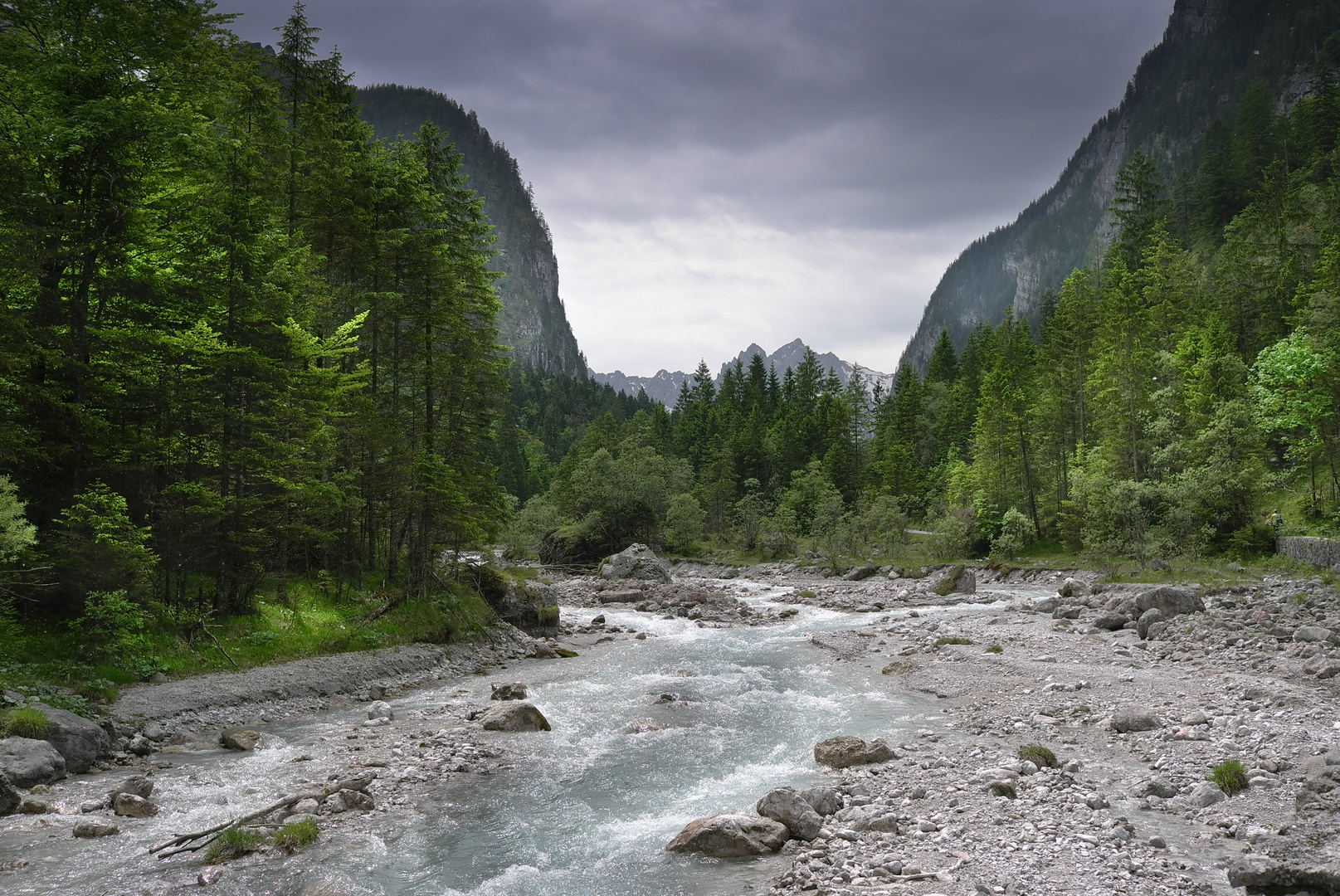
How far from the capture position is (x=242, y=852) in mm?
8875

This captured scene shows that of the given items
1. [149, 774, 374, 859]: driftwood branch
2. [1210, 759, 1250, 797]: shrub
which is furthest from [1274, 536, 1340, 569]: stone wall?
[149, 774, 374, 859]: driftwood branch

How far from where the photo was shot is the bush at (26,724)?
37.3 feet

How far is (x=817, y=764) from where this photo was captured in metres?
12.6

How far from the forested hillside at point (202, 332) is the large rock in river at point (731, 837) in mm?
11909

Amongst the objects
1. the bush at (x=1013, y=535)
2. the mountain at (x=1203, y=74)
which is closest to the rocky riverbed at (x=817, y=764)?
the bush at (x=1013, y=535)

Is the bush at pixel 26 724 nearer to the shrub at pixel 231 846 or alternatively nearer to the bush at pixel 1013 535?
the shrub at pixel 231 846

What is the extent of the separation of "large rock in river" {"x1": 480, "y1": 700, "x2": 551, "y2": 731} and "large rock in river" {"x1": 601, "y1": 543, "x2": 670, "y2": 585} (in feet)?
104

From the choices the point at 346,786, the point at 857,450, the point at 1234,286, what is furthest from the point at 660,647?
the point at 857,450

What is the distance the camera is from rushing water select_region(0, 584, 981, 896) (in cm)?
841

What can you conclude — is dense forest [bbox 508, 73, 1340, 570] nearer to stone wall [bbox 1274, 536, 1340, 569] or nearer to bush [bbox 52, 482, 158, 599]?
stone wall [bbox 1274, 536, 1340, 569]

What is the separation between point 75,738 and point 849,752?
13.4m

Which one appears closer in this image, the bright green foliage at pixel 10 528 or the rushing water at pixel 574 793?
the rushing water at pixel 574 793

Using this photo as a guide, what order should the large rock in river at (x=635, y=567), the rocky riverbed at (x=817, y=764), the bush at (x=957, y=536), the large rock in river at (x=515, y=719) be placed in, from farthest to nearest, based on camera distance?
1. the bush at (x=957, y=536)
2. the large rock in river at (x=635, y=567)
3. the large rock in river at (x=515, y=719)
4. the rocky riverbed at (x=817, y=764)

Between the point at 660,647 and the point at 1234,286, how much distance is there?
53324 mm
